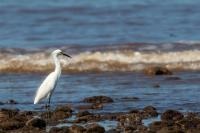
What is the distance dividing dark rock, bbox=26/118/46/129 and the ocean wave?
7284 millimetres

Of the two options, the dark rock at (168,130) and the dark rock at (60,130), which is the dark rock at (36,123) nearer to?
the dark rock at (60,130)

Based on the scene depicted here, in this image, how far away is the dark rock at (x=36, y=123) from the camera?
35.4 feet

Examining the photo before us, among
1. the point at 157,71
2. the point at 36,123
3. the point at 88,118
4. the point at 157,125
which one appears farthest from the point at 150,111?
the point at 157,71

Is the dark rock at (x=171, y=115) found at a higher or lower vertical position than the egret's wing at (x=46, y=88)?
lower

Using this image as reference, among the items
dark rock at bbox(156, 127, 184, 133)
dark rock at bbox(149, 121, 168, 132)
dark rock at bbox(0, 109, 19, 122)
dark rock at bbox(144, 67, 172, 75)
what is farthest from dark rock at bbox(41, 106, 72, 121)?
dark rock at bbox(144, 67, 172, 75)

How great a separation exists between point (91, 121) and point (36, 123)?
940mm

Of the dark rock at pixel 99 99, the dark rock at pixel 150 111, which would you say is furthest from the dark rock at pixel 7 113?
the dark rock at pixel 150 111

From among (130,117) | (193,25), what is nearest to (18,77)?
(130,117)

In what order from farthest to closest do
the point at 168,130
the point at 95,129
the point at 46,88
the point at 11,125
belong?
1. the point at 46,88
2. the point at 11,125
3. the point at 95,129
4. the point at 168,130

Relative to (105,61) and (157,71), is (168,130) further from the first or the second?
(105,61)

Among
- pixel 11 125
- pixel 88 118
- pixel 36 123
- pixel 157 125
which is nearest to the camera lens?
pixel 157 125

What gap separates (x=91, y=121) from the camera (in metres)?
11.4

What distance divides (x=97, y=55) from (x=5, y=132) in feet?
31.1

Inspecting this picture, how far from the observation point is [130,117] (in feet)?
37.7
